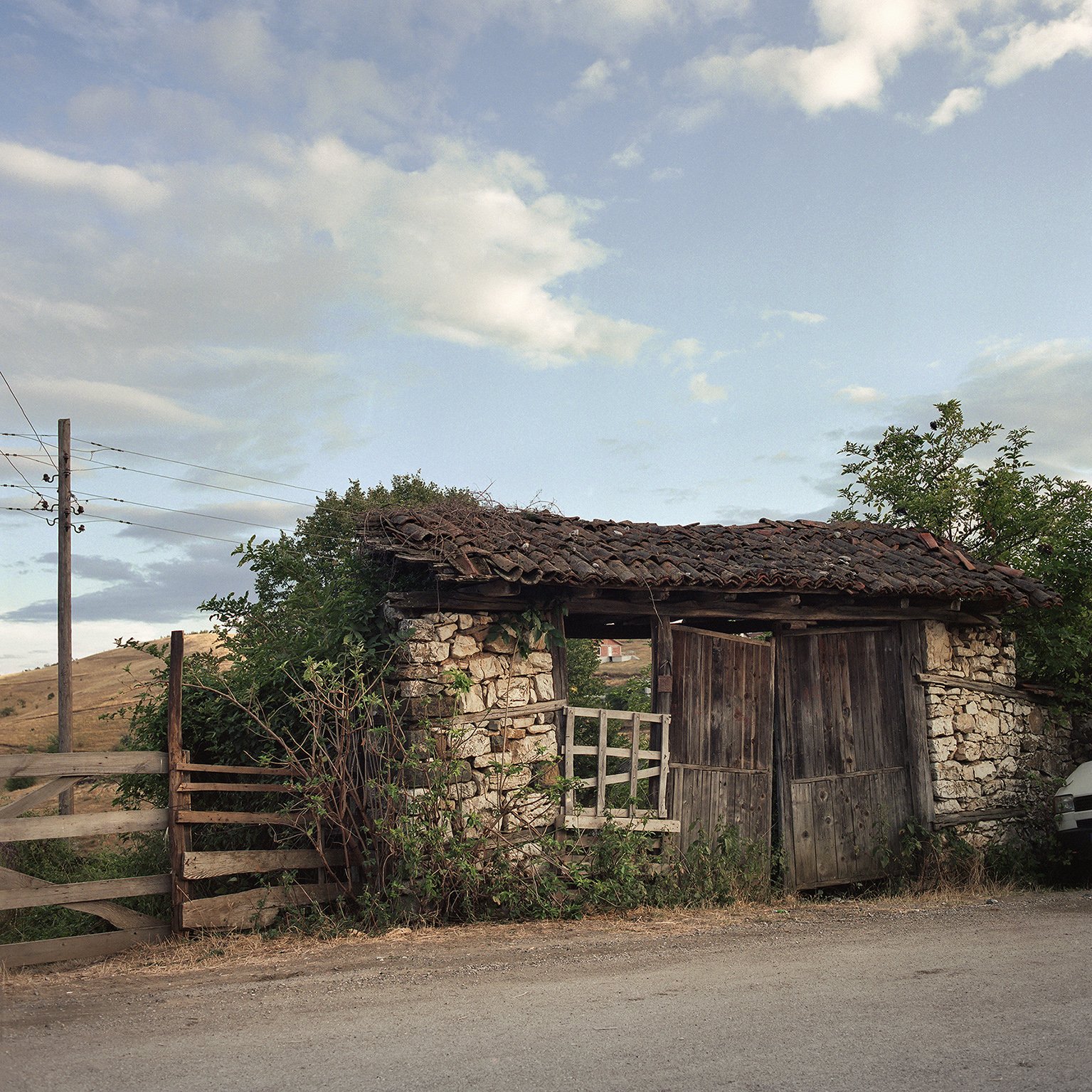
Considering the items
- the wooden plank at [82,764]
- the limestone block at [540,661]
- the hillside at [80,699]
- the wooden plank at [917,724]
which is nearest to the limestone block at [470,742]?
the limestone block at [540,661]

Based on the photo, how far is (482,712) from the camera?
25.1ft

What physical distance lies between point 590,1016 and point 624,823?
3450 mm

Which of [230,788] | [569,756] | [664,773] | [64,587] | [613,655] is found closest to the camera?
[230,788]

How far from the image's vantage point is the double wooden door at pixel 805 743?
28.8 feet

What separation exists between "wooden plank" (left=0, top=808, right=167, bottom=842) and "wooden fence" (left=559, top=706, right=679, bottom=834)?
131 inches

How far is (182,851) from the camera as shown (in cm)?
688

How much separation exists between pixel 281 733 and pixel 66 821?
199 centimetres

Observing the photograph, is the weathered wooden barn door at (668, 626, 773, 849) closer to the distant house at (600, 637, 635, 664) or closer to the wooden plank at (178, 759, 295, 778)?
the wooden plank at (178, 759, 295, 778)

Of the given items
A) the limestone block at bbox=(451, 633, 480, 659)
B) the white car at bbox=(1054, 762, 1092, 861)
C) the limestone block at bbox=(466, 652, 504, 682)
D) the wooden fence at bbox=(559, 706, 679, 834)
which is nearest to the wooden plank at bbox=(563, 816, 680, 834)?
the wooden fence at bbox=(559, 706, 679, 834)

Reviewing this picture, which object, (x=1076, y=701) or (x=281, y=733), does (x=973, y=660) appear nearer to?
(x=1076, y=701)

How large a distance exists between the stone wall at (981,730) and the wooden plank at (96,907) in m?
7.57

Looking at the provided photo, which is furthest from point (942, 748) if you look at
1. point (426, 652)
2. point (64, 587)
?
point (64, 587)

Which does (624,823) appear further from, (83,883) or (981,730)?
(981,730)

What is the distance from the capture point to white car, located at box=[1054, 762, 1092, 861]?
8773mm
